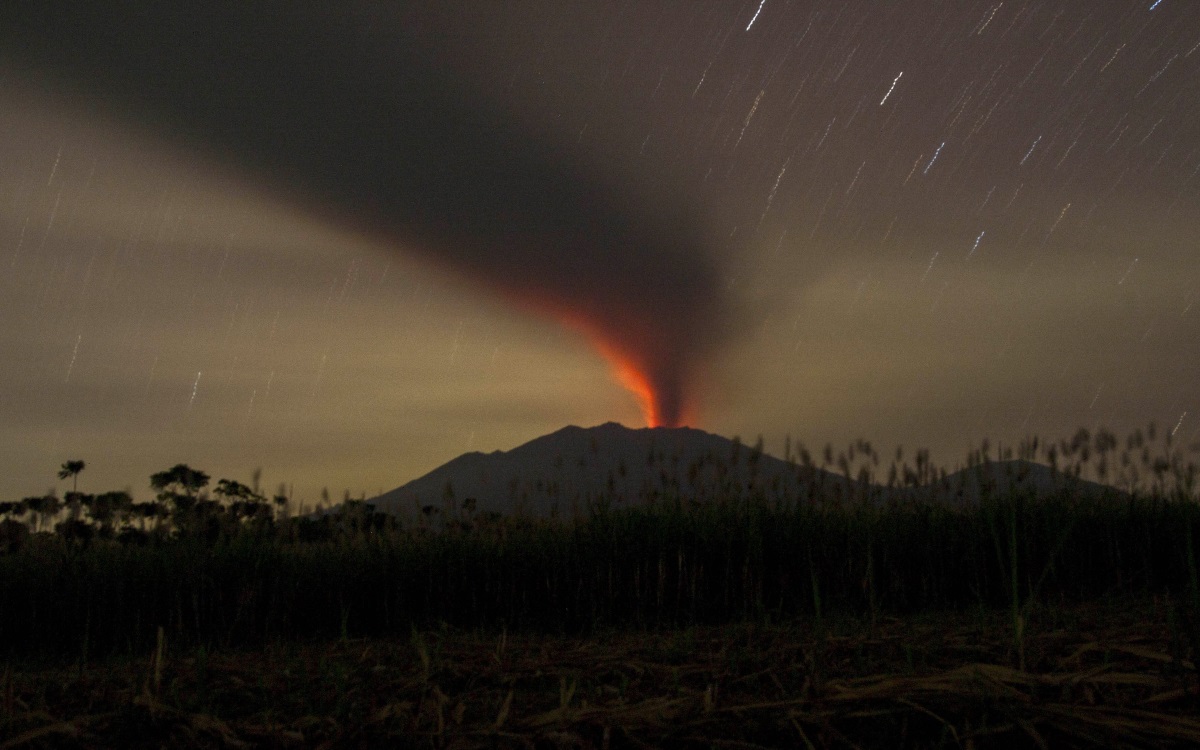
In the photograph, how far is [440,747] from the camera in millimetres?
1816

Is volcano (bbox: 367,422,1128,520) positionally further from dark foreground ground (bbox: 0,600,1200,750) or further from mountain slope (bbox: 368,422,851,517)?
dark foreground ground (bbox: 0,600,1200,750)

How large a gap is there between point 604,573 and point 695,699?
4.50 m

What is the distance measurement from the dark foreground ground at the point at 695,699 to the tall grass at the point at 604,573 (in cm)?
325

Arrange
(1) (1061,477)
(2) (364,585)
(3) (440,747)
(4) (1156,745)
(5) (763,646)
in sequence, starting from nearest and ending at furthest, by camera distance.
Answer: (4) (1156,745), (3) (440,747), (5) (763,646), (2) (364,585), (1) (1061,477)

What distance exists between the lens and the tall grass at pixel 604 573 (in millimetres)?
6199

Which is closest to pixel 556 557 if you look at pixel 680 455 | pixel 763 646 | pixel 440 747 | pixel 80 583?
pixel 680 455

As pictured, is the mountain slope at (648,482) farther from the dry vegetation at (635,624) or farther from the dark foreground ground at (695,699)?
the dark foreground ground at (695,699)

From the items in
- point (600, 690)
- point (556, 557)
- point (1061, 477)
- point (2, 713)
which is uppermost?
point (1061, 477)

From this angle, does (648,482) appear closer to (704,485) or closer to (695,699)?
(704,485)

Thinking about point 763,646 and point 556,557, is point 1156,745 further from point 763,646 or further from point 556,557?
point 556,557

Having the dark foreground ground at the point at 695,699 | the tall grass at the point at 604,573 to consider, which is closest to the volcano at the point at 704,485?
the tall grass at the point at 604,573

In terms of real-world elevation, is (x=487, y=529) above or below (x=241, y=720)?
above

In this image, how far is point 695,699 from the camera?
1948mm

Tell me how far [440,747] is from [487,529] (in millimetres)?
5783
